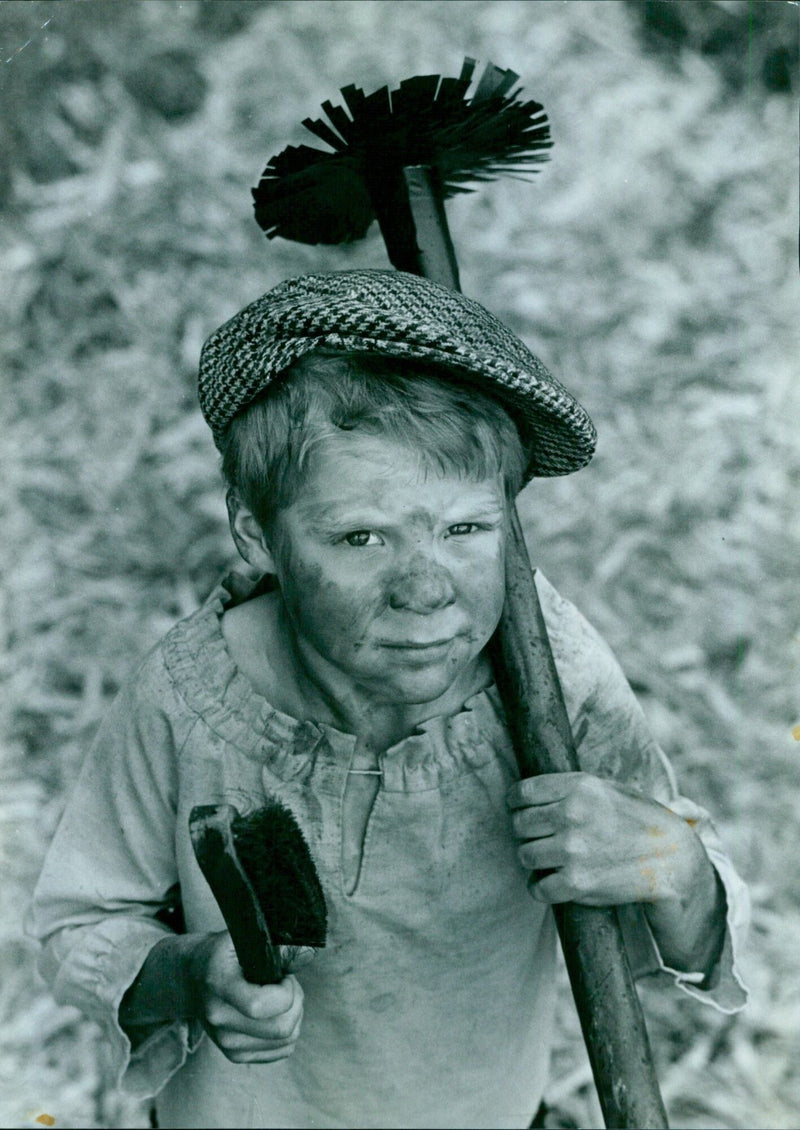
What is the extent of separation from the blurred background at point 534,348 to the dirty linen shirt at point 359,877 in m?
0.29

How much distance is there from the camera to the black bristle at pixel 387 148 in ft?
3.28

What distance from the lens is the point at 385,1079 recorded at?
123 cm

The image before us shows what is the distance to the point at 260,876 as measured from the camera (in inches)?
32.9

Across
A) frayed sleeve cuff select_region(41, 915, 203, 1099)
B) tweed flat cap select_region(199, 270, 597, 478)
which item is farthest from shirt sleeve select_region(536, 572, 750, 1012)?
frayed sleeve cuff select_region(41, 915, 203, 1099)

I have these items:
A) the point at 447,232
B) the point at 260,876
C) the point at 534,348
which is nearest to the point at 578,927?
the point at 260,876

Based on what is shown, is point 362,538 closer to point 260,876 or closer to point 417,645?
point 417,645

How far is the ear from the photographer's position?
3.37 feet

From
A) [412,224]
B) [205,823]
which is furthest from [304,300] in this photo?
[205,823]

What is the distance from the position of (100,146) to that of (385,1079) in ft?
4.05

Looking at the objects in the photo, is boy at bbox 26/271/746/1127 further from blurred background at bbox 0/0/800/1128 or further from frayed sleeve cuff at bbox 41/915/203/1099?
blurred background at bbox 0/0/800/1128

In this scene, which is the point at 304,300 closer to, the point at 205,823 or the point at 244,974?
the point at 205,823

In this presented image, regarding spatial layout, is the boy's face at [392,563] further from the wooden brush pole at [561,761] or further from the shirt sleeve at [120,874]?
the shirt sleeve at [120,874]

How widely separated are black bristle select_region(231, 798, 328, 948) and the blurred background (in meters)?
0.66

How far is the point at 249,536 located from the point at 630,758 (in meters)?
0.46
